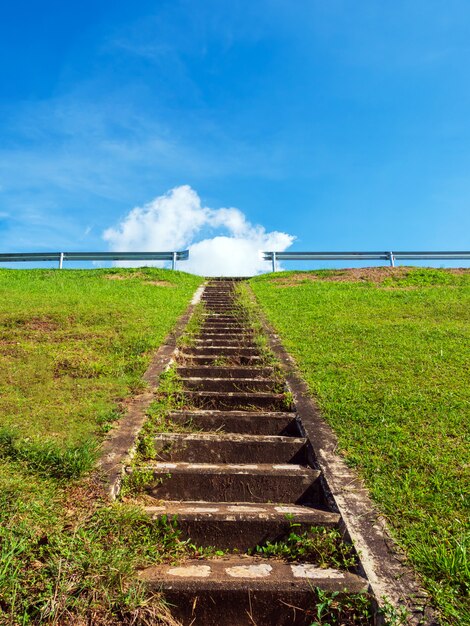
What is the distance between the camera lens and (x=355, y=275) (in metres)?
16.5

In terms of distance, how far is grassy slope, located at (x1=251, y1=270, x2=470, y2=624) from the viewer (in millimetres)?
2701

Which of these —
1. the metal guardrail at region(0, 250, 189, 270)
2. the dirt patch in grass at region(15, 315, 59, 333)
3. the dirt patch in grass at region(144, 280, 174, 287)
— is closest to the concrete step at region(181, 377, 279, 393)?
the dirt patch in grass at region(15, 315, 59, 333)

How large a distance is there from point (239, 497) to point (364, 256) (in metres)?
16.3

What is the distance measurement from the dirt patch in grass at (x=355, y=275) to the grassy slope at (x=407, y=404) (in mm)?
4408

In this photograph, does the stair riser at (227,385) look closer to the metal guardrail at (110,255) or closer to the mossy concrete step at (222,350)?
the mossy concrete step at (222,350)

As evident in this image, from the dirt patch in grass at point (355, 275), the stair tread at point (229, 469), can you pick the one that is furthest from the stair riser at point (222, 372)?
the dirt patch in grass at point (355, 275)

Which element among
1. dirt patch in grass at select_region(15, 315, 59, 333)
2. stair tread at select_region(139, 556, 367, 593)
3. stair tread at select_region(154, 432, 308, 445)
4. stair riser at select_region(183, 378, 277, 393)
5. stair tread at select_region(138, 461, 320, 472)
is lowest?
stair tread at select_region(139, 556, 367, 593)

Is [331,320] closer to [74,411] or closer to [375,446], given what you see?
[375,446]

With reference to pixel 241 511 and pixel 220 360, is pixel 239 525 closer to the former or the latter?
pixel 241 511

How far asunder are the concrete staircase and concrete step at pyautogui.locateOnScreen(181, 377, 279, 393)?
0.01m

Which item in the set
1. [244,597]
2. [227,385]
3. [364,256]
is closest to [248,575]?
[244,597]

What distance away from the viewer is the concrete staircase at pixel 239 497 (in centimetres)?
242

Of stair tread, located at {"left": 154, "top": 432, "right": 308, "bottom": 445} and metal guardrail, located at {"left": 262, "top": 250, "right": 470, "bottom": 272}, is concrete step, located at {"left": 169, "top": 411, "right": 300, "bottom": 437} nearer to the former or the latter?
stair tread, located at {"left": 154, "top": 432, "right": 308, "bottom": 445}

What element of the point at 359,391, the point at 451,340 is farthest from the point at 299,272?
the point at 359,391
